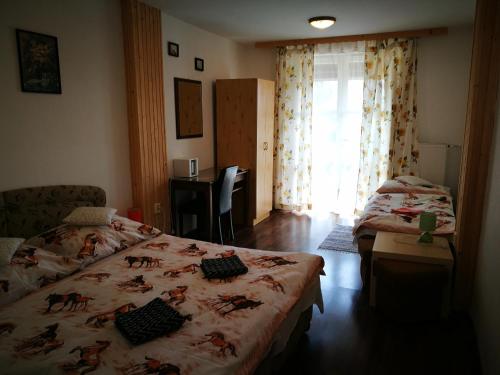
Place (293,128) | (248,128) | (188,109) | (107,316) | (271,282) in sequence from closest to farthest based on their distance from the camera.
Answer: (107,316), (271,282), (188,109), (248,128), (293,128)

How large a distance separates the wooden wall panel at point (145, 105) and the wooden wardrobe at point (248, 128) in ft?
3.66

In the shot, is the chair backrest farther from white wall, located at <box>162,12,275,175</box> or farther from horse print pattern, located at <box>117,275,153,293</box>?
horse print pattern, located at <box>117,275,153,293</box>

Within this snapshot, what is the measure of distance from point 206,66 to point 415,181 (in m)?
2.97

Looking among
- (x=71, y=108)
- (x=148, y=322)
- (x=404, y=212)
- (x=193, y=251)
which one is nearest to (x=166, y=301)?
(x=148, y=322)

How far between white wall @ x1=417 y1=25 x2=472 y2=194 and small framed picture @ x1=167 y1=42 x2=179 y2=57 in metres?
3.05

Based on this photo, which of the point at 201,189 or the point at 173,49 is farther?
the point at 173,49

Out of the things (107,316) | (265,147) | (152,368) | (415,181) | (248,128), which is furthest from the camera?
(265,147)

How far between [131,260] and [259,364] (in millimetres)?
1163

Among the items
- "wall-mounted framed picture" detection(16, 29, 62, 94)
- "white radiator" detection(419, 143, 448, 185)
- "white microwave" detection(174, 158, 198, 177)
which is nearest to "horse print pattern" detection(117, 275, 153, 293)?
"wall-mounted framed picture" detection(16, 29, 62, 94)

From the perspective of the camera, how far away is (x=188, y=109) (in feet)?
14.6

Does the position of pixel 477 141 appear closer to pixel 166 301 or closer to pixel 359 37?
pixel 166 301

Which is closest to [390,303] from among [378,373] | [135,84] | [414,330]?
[414,330]

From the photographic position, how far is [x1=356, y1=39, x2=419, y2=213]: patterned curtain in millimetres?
4848

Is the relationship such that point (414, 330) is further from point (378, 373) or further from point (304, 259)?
point (304, 259)
